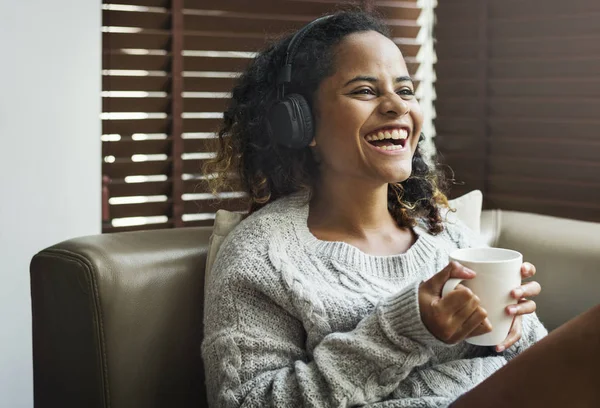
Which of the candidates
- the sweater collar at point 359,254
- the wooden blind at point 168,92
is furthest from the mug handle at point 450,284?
the wooden blind at point 168,92

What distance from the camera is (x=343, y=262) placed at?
4.85 feet

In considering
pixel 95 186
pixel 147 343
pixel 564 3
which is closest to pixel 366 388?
pixel 147 343

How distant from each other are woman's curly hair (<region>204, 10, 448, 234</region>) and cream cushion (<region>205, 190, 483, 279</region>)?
0.06 m

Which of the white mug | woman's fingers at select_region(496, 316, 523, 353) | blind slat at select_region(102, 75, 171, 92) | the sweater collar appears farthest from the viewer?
blind slat at select_region(102, 75, 171, 92)

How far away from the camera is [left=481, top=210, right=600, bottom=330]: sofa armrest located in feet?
5.77

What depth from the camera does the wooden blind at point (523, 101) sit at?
2.45 metres

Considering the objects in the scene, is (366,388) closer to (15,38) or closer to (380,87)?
(380,87)

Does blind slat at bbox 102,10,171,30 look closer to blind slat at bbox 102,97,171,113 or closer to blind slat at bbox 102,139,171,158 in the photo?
blind slat at bbox 102,97,171,113

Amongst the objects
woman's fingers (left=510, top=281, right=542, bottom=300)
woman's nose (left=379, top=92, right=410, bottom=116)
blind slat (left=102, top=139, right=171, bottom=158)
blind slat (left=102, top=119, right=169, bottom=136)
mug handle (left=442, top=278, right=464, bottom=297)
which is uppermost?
woman's nose (left=379, top=92, right=410, bottom=116)

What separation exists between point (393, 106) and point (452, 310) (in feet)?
1.46

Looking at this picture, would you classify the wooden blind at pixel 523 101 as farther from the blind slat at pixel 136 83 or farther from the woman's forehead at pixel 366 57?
the woman's forehead at pixel 366 57

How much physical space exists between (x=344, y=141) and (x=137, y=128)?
1.10 m

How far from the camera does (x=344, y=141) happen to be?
152 centimetres

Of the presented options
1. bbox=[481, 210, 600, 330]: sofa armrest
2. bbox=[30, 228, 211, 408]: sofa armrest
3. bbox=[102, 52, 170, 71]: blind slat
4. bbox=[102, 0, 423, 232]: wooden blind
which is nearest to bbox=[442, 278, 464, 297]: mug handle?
bbox=[30, 228, 211, 408]: sofa armrest
